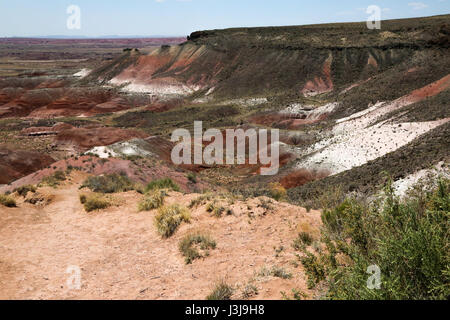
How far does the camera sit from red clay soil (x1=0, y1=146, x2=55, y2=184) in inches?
960

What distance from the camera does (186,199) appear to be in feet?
34.6

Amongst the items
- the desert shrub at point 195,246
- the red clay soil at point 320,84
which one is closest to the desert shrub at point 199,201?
the desert shrub at point 195,246

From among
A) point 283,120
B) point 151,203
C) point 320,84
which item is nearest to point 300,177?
point 151,203

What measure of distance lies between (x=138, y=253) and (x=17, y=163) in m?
23.6

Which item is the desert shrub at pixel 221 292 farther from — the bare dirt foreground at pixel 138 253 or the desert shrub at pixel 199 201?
the desert shrub at pixel 199 201

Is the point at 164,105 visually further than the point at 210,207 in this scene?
Yes

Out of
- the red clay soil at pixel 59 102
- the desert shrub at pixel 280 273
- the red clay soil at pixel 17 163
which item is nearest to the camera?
the desert shrub at pixel 280 273

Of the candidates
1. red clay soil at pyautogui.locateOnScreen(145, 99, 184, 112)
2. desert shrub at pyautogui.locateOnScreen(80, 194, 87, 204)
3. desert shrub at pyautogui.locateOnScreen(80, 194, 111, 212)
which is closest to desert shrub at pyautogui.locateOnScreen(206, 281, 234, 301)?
desert shrub at pyautogui.locateOnScreen(80, 194, 111, 212)

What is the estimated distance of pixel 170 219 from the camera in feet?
27.3

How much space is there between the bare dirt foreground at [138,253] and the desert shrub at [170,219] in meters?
0.17

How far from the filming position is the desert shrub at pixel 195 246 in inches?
258

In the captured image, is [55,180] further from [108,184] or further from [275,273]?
[275,273]

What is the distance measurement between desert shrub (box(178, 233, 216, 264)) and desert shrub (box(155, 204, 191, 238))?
2.81 ft

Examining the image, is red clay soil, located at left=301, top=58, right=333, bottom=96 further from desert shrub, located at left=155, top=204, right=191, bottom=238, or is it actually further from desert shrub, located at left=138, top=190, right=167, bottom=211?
desert shrub, located at left=155, top=204, right=191, bottom=238
